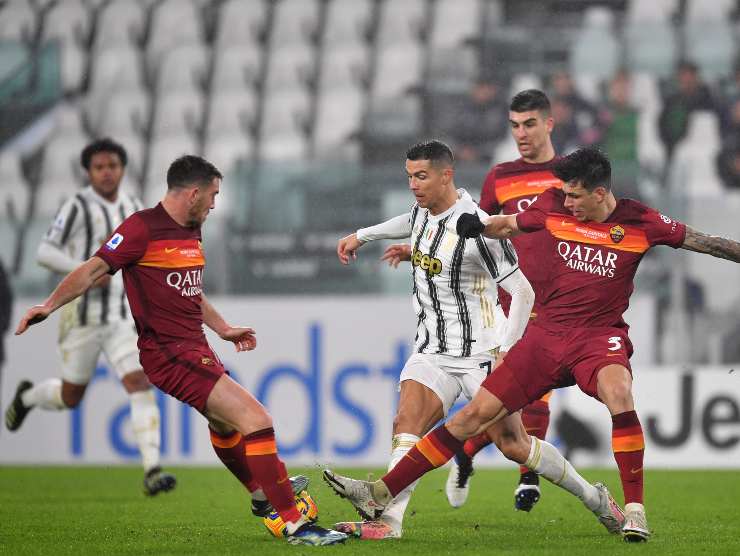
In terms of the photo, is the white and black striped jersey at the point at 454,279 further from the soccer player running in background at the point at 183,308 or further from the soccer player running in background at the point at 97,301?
the soccer player running in background at the point at 97,301

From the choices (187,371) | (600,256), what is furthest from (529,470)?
(187,371)

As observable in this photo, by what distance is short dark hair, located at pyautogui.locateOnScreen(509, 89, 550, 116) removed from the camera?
7625mm

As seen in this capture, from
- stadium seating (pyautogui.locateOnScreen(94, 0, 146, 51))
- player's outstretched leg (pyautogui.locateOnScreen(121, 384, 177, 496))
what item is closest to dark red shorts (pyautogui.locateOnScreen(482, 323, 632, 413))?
player's outstretched leg (pyautogui.locateOnScreen(121, 384, 177, 496))

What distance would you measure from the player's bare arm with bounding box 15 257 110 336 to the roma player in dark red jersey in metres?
1.55

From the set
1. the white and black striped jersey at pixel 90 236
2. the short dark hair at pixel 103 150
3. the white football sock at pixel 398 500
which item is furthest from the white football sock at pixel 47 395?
the white football sock at pixel 398 500

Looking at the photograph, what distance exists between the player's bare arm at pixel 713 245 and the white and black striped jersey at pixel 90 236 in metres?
4.18

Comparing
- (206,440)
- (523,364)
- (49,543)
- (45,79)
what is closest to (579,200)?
(523,364)

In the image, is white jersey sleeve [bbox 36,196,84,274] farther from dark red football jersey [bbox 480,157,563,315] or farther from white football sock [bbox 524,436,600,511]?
white football sock [bbox 524,436,600,511]

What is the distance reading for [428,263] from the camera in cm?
663

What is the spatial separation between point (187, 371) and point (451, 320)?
1322 millimetres

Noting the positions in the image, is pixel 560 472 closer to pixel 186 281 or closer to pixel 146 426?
pixel 186 281

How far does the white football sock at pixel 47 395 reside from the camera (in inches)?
374

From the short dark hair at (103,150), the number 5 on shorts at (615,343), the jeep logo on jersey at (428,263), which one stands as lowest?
the number 5 on shorts at (615,343)

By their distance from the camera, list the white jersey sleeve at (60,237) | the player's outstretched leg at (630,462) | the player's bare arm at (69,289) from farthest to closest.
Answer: the white jersey sleeve at (60,237) < the player's outstretched leg at (630,462) < the player's bare arm at (69,289)
